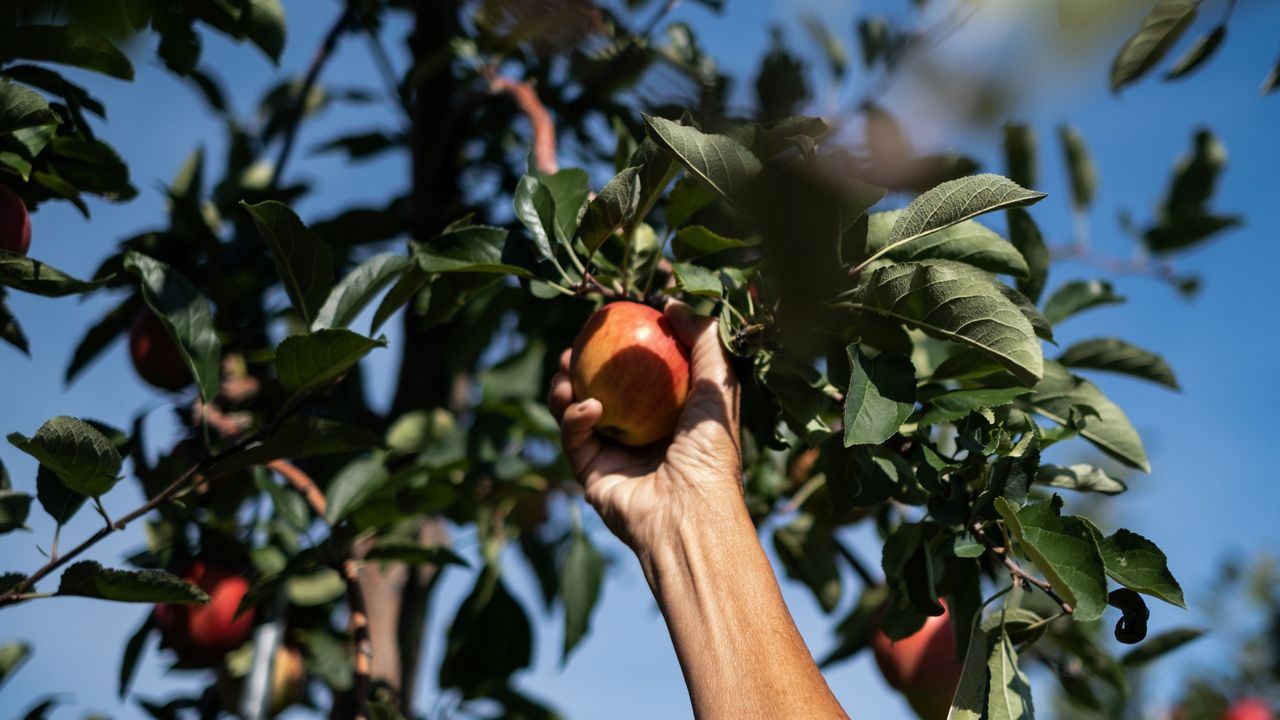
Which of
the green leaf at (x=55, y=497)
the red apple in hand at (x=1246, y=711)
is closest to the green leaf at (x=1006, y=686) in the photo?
the green leaf at (x=55, y=497)

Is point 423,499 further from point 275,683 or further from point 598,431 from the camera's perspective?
point 275,683

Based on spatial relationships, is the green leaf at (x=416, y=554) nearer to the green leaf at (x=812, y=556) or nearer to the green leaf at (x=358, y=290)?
the green leaf at (x=358, y=290)

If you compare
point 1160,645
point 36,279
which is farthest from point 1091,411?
point 36,279

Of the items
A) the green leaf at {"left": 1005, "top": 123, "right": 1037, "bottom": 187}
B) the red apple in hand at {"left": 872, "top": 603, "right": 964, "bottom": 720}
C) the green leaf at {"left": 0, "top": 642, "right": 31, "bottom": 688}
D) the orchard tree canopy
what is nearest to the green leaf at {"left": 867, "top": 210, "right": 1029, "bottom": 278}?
the orchard tree canopy

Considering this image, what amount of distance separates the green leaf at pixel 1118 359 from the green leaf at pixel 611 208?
0.72 metres

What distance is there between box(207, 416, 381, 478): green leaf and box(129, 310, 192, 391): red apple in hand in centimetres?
57

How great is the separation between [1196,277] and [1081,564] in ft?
6.05

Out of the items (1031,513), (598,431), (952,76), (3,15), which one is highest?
(3,15)

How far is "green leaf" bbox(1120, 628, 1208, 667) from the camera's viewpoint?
1.75m

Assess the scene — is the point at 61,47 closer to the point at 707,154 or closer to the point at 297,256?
the point at 297,256

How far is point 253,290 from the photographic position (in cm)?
192

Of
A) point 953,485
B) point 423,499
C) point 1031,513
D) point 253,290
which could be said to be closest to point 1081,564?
point 1031,513

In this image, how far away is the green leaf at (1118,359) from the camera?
1.38m

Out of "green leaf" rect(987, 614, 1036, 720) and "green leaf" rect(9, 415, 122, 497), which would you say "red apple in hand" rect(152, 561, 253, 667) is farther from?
"green leaf" rect(987, 614, 1036, 720)
